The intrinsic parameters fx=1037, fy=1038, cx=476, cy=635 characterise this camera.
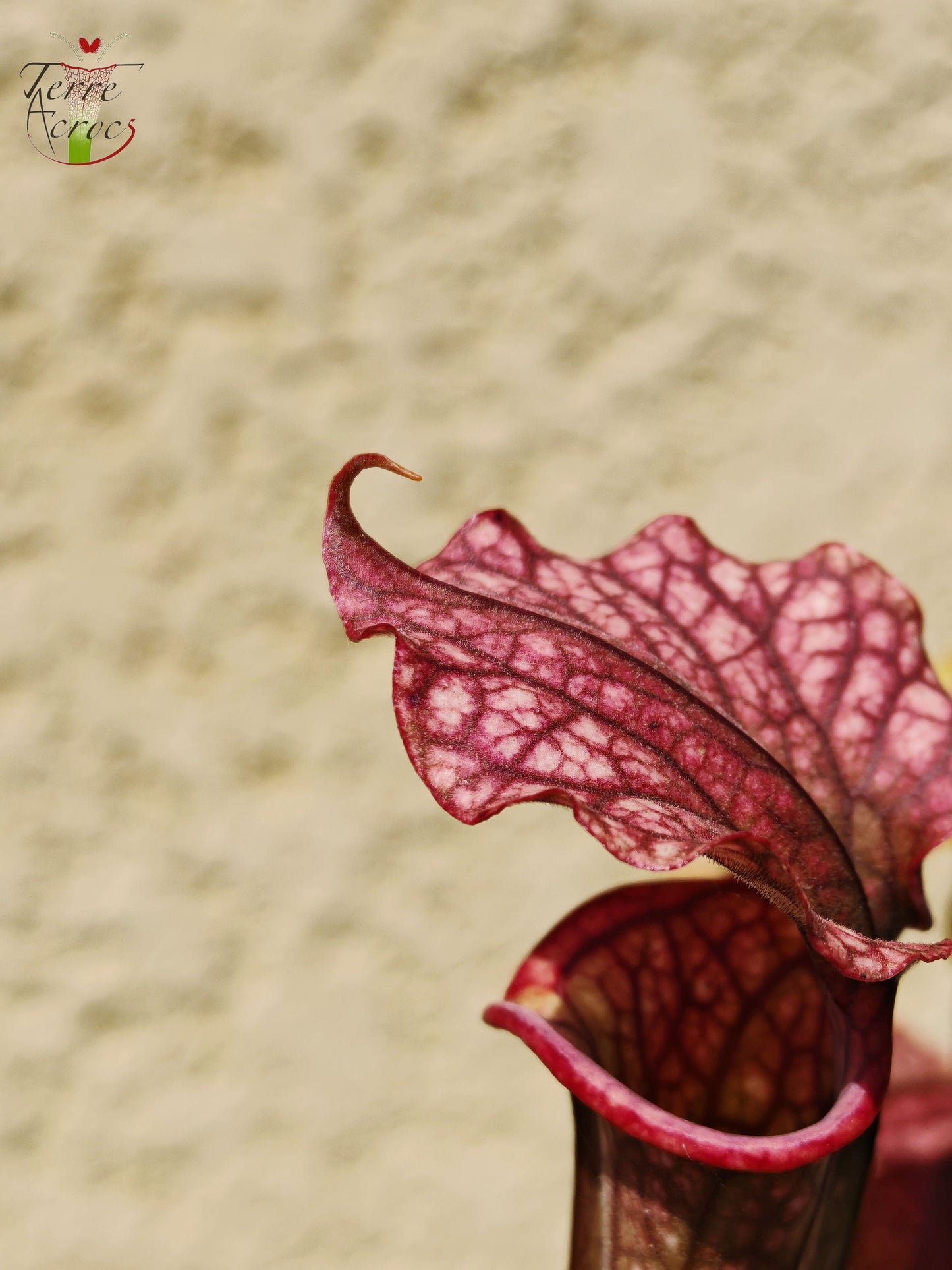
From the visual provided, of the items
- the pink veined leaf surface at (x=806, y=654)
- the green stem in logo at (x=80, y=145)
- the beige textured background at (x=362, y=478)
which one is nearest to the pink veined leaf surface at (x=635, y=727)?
the pink veined leaf surface at (x=806, y=654)

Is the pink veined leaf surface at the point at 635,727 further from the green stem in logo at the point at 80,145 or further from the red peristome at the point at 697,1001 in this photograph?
the green stem in logo at the point at 80,145

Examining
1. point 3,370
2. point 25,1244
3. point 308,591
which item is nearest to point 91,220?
point 3,370

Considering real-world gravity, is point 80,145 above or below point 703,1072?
above

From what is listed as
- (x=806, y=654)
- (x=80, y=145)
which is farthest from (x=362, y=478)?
(x=806, y=654)

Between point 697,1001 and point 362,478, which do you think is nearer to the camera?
point 697,1001

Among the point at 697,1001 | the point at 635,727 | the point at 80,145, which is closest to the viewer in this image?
the point at 635,727

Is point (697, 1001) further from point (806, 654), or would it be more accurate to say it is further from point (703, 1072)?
point (806, 654)

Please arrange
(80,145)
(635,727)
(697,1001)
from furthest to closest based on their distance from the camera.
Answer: (80,145), (697,1001), (635,727)

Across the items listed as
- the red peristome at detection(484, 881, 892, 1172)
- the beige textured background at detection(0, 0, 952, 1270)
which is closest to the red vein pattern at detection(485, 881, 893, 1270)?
the red peristome at detection(484, 881, 892, 1172)
